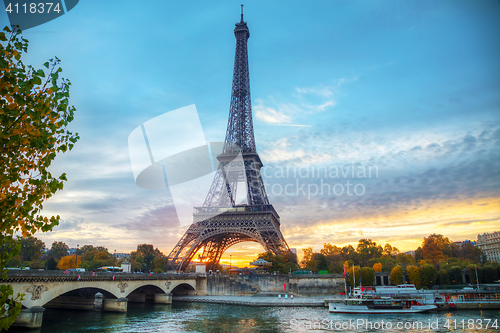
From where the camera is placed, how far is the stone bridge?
90.7ft

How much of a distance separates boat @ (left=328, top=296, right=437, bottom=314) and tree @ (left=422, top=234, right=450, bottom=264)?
243 ft

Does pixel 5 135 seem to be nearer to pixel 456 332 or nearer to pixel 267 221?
pixel 456 332

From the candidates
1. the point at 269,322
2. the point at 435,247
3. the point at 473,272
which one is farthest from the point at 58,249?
the point at 435,247

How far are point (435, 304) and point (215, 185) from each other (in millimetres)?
44821

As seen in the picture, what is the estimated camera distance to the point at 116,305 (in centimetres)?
4062

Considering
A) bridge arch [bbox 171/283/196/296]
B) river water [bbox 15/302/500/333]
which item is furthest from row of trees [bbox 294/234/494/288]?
bridge arch [bbox 171/283/196/296]

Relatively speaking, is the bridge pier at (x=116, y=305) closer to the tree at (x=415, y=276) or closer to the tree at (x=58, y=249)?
the tree at (x=415, y=276)

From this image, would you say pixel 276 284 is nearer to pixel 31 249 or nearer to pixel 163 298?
pixel 163 298

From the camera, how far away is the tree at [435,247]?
10666 centimetres

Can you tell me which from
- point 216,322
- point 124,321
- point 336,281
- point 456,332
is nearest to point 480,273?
point 336,281

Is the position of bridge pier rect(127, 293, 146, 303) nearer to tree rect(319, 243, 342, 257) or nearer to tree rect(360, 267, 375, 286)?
tree rect(360, 267, 375, 286)

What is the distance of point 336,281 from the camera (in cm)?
6016

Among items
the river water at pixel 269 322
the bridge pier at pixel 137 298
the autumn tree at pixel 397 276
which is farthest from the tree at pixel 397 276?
the bridge pier at pixel 137 298

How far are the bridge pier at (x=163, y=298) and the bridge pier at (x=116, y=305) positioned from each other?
10.6 metres
